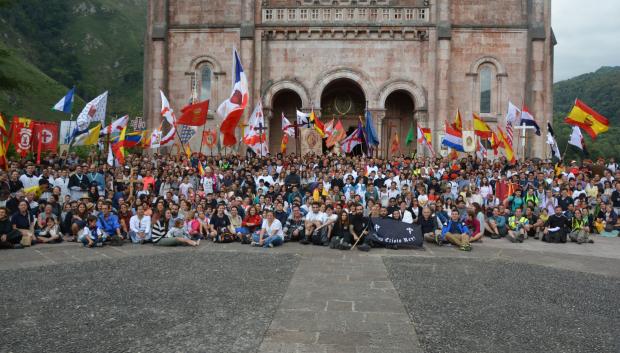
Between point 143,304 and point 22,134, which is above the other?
point 22,134

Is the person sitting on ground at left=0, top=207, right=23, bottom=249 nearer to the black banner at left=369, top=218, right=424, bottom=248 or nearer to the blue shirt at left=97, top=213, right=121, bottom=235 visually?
the blue shirt at left=97, top=213, right=121, bottom=235

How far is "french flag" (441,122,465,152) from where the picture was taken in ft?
73.1

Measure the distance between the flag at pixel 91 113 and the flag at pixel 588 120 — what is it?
18877 millimetres

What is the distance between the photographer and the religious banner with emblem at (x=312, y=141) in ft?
90.3

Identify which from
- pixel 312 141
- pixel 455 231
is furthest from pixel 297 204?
pixel 312 141

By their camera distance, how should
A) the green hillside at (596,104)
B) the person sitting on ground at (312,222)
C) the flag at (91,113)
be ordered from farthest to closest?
the green hillside at (596,104), the flag at (91,113), the person sitting on ground at (312,222)

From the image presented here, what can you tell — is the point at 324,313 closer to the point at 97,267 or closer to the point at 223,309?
the point at 223,309

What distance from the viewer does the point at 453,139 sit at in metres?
22.4

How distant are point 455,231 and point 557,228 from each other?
3507 mm

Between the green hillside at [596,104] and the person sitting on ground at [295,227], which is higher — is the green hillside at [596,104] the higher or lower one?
the higher one

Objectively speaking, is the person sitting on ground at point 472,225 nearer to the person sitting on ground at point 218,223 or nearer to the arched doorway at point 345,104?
the person sitting on ground at point 218,223

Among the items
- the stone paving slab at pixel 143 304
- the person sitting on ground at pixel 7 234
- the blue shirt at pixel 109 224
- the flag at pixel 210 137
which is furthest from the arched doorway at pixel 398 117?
the person sitting on ground at pixel 7 234

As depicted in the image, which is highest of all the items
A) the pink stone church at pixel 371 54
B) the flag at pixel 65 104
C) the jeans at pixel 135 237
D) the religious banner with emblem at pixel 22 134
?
the pink stone church at pixel 371 54

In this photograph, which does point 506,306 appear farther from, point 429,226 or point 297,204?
point 297,204
